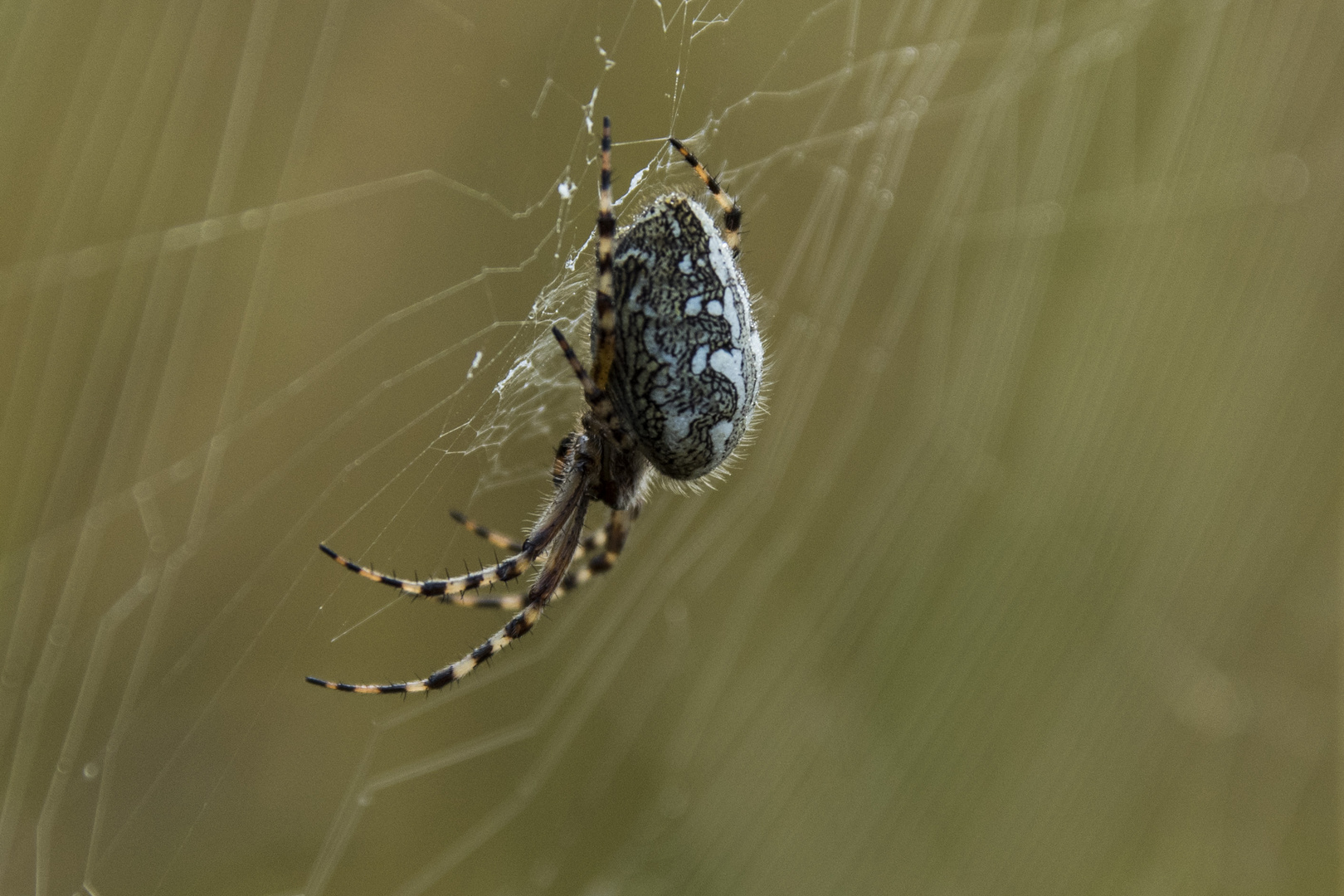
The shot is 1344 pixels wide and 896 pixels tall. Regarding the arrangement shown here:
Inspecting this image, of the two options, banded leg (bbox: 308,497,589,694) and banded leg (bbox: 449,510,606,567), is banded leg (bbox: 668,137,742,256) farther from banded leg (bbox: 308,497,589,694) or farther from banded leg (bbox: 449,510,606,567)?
banded leg (bbox: 449,510,606,567)

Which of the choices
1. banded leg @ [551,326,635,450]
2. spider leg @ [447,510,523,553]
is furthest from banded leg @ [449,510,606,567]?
banded leg @ [551,326,635,450]

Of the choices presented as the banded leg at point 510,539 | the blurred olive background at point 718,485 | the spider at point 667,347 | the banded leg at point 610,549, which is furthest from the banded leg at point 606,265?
the banded leg at point 610,549

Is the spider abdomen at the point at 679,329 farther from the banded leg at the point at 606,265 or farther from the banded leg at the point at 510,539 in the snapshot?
the banded leg at the point at 510,539

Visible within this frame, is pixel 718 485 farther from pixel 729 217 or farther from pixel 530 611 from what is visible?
pixel 729 217

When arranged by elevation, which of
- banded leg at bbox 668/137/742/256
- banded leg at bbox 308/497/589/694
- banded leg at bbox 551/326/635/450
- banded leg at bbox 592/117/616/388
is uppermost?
banded leg at bbox 668/137/742/256

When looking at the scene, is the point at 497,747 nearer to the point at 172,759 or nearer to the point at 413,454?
the point at 172,759

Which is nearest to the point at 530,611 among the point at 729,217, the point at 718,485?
the point at 729,217
